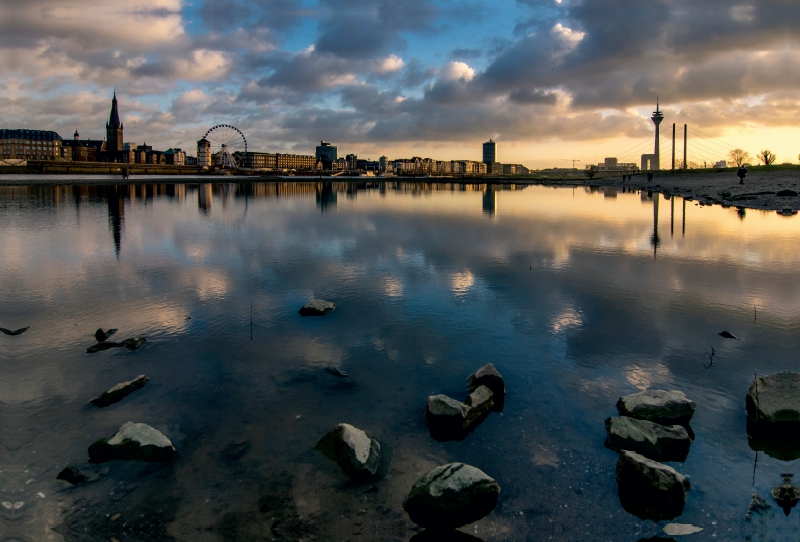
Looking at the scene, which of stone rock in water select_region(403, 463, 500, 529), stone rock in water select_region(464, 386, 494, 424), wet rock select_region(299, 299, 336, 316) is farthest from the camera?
wet rock select_region(299, 299, 336, 316)

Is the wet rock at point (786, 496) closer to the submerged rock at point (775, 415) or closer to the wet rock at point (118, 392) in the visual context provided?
the submerged rock at point (775, 415)

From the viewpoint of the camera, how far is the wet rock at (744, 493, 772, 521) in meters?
7.34

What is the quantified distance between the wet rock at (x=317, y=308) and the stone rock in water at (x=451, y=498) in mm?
9522

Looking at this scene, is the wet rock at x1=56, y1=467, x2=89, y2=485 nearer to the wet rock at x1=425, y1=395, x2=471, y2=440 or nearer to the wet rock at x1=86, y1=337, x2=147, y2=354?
the wet rock at x1=86, y1=337, x2=147, y2=354

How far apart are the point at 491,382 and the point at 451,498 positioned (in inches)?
155

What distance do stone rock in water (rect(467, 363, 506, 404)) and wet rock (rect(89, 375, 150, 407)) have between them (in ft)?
24.6

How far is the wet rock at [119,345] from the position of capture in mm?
13242

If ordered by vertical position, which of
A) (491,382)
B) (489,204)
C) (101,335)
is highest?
(489,204)

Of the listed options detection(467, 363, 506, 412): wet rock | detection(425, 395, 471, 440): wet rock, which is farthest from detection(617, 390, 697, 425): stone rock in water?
detection(425, 395, 471, 440): wet rock

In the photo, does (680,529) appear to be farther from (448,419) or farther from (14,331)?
(14,331)

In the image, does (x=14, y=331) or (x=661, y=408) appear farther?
(x=14, y=331)

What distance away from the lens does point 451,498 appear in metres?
7.34

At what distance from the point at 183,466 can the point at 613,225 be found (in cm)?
4059

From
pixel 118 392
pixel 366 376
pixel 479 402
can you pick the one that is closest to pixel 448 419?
pixel 479 402
